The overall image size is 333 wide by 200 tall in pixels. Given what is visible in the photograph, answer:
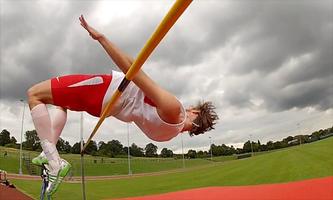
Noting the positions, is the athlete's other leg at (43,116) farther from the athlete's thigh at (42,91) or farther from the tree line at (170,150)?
the tree line at (170,150)

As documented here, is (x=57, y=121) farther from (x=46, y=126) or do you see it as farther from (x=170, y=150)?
(x=170, y=150)

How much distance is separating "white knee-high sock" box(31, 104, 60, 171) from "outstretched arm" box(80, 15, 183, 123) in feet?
2.21

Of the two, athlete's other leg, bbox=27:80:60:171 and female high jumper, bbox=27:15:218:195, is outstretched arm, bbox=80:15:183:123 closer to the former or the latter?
female high jumper, bbox=27:15:218:195

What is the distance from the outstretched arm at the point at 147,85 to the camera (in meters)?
1.97

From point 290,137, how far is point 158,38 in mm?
70877

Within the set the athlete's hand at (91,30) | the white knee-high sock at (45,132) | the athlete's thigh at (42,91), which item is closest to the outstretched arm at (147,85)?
the athlete's hand at (91,30)

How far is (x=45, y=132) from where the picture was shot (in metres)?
2.43

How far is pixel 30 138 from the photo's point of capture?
2074 inches

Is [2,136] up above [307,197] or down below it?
above

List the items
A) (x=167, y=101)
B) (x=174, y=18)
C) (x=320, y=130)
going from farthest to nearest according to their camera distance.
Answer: (x=320, y=130)
(x=167, y=101)
(x=174, y=18)

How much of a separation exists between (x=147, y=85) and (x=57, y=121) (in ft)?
2.81

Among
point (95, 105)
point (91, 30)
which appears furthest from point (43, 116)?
point (91, 30)

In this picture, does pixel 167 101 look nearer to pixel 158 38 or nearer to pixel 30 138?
pixel 158 38

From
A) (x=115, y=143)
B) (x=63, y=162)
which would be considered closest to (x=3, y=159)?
(x=115, y=143)
